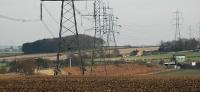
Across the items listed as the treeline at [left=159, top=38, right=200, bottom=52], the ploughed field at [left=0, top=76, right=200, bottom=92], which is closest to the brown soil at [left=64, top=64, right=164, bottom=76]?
the ploughed field at [left=0, top=76, right=200, bottom=92]

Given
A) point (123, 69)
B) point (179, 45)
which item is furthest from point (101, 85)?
point (179, 45)

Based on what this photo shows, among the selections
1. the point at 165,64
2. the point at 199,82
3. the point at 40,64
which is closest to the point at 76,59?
the point at 40,64

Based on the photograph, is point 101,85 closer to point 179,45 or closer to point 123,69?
point 123,69

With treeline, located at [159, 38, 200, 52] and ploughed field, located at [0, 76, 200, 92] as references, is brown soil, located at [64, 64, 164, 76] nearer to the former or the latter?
ploughed field, located at [0, 76, 200, 92]

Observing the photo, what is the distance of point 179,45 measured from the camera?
450 feet

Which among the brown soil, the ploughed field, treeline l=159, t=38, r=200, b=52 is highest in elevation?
treeline l=159, t=38, r=200, b=52

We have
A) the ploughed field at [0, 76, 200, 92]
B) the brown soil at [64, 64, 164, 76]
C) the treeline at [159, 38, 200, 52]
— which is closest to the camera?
the ploughed field at [0, 76, 200, 92]

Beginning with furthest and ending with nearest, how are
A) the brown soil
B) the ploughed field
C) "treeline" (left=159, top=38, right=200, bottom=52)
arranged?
"treeline" (left=159, top=38, right=200, bottom=52) → the brown soil → the ploughed field

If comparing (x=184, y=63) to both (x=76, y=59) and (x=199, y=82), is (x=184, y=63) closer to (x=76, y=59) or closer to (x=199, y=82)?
(x=76, y=59)

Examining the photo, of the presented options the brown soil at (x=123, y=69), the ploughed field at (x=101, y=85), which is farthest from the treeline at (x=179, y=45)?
the ploughed field at (x=101, y=85)

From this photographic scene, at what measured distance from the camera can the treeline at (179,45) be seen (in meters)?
136

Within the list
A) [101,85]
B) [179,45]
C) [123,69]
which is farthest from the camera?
[179,45]

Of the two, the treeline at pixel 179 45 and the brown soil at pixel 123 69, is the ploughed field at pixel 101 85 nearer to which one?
the brown soil at pixel 123 69

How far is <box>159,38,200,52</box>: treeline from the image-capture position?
447ft
